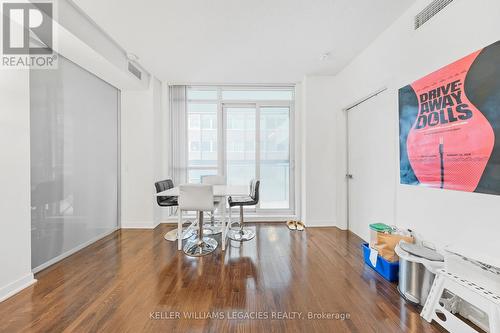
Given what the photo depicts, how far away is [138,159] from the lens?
3.89 meters

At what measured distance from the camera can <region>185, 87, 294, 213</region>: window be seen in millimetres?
4309

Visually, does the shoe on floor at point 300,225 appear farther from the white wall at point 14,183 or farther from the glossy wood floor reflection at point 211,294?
the white wall at point 14,183

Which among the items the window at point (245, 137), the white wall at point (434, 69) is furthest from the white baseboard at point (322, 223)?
the white wall at point (434, 69)

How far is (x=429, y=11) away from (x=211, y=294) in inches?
134

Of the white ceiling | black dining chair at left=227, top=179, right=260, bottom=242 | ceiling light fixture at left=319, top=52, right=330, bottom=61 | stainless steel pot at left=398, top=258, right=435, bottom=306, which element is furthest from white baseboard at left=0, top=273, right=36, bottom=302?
ceiling light fixture at left=319, top=52, right=330, bottom=61

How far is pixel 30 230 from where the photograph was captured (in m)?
2.10

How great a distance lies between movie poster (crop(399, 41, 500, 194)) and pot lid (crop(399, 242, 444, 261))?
0.58m

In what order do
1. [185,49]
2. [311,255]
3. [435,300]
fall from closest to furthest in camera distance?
[435,300], [311,255], [185,49]

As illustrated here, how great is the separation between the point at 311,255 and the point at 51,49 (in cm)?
414

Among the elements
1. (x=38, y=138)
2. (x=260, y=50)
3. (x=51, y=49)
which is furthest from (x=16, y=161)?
(x=260, y=50)

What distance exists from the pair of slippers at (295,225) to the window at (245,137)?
412 mm

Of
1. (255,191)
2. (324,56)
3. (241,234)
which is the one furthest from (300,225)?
Result: (324,56)

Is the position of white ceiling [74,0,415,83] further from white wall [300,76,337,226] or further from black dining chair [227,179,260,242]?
black dining chair [227,179,260,242]

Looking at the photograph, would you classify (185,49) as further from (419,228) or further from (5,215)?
(419,228)
